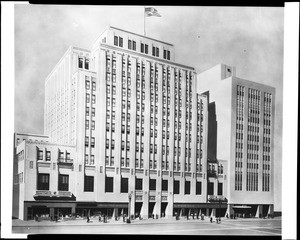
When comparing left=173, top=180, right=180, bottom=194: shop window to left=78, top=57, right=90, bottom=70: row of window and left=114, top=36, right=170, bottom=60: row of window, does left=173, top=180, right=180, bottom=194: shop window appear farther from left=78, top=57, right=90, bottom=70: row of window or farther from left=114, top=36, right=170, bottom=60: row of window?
left=78, top=57, right=90, bottom=70: row of window

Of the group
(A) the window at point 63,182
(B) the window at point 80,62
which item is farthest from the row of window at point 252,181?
(B) the window at point 80,62

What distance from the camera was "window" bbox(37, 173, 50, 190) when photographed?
69.1ft

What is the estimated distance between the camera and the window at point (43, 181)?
2105cm

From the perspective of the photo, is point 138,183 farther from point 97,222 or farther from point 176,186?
point 97,222

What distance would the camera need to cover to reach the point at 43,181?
21.2 m

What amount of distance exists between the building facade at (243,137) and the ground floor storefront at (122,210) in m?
0.25

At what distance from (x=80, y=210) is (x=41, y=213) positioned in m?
1.97

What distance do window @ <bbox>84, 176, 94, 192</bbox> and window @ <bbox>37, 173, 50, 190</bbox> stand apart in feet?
6.27

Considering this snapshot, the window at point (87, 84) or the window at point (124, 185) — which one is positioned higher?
the window at point (87, 84)

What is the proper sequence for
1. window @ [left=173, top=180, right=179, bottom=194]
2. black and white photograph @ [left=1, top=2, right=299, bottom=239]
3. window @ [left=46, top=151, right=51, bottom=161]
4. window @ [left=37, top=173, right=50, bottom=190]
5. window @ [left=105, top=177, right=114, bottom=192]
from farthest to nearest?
window @ [left=173, top=180, right=179, bottom=194] → window @ [left=105, top=177, right=114, bottom=192] → window @ [left=46, top=151, right=51, bottom=161] → window @ [left=37, top=173, right=50, bottom=190] → black and white photograph @ [left=1, top=2, right=299, bottom=239]

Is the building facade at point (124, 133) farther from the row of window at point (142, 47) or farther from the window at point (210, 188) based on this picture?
the window at point (210, 188)

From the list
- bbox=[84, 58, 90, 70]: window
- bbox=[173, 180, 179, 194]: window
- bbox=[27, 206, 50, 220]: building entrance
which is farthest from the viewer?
bbox=[173, 180, 179, 194]: window

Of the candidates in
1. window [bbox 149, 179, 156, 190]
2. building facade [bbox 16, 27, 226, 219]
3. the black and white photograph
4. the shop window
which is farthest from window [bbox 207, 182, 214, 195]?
window [bbox 149, 179, 156, 190]

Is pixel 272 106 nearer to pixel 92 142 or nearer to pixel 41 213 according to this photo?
pixel 92 142
